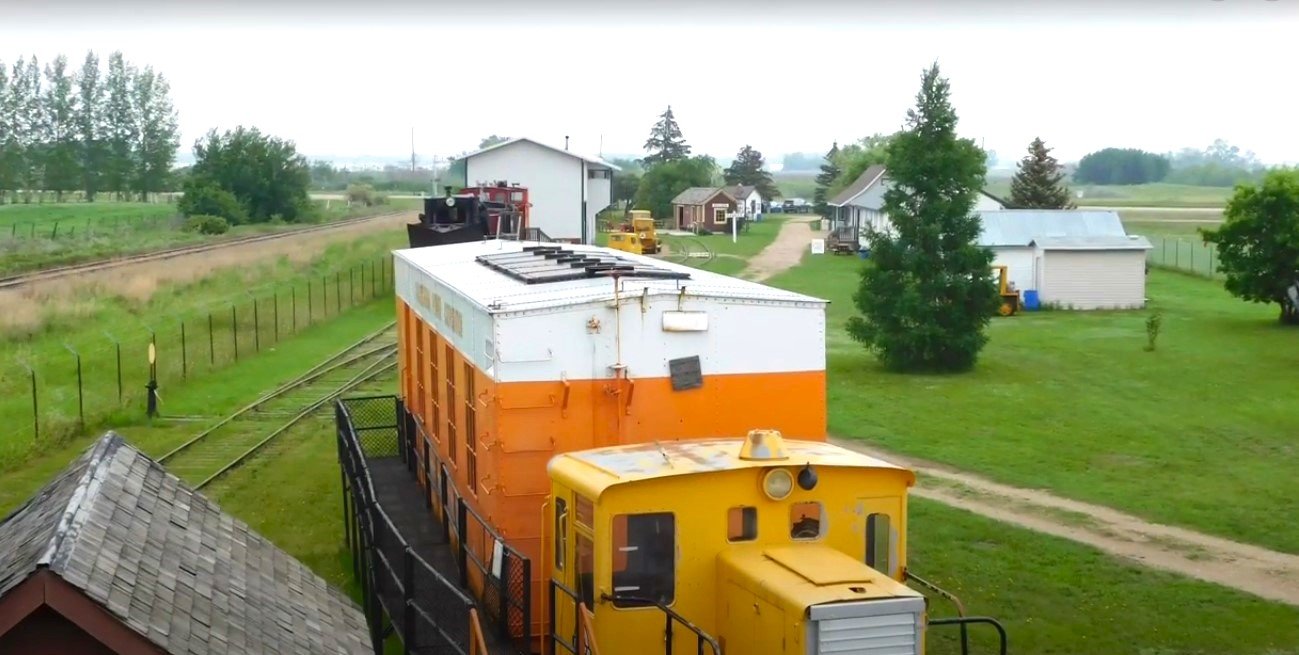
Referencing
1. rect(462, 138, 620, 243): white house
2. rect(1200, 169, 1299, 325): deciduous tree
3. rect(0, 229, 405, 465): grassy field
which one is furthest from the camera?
rect(462, 138, 620, 243): white house

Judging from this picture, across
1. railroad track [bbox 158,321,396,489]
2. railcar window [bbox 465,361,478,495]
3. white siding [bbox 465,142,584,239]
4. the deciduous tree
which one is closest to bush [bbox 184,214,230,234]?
white siding [bbox 465,142,584,239]

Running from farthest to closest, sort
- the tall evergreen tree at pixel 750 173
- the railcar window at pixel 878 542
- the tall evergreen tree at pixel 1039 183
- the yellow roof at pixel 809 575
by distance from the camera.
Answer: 1. the tall evergreen tree at pixel 750 173
2. the tall evergreen tree at pixel 1039 183
3. the railcar window at pixel 878 542
4. the yellow roof at pixel 809 575

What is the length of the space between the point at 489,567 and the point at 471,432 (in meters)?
1.85

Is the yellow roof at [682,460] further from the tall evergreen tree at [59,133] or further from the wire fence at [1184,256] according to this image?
the tall evergreen tree at [59,133]

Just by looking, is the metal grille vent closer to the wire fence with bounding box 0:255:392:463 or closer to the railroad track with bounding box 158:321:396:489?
the railroad track with bounding box 158:321:396:489

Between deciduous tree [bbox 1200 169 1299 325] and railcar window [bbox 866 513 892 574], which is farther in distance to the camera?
deciduous tree [bbox 1200 169 1299 325]

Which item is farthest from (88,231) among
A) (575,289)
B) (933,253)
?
(575,289)

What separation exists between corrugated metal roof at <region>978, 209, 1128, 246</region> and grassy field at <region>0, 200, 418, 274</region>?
34.1m

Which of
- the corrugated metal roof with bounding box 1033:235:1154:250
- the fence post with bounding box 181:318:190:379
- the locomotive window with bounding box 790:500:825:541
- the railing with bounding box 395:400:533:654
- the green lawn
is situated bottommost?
the green lawn

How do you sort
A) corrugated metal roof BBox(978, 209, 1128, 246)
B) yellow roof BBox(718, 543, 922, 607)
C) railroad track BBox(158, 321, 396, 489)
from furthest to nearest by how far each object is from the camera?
corrugated metal roof BBox(978, 209, 1128, 246) → railroad track BBox(158, 321, 396, 489) → yellow roof BBox(718, 543, 922, 607)

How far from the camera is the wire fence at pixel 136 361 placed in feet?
85.4

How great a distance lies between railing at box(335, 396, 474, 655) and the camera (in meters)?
11.5

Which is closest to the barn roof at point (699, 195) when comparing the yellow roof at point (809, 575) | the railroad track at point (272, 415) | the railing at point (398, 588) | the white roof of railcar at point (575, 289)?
the railroad track at point (272, 415)

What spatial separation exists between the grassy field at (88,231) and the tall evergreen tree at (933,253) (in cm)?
3032
